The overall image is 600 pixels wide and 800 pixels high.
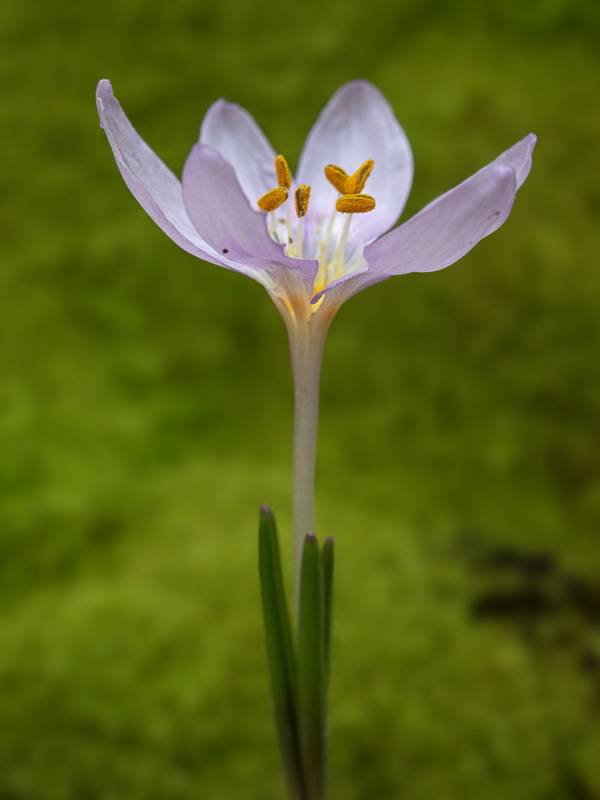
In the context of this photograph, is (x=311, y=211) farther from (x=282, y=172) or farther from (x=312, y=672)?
(x=312, y=672)

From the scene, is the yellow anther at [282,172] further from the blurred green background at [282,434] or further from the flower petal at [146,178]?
the blurred green background at [282,434]

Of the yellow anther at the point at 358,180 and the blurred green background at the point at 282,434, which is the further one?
the blurred green background at the point at 282,434

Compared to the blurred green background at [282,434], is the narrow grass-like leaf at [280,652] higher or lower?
lower

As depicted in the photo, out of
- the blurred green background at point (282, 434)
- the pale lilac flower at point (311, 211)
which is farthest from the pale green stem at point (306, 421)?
the blurred green background at point (282, 434)

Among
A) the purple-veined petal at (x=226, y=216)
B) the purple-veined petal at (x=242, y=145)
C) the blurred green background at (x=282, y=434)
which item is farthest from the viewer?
the blurred green background at (x=282, y=434)

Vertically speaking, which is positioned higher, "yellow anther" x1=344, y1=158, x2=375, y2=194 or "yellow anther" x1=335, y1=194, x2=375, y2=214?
"yellow anther" x1=344, y1=158, x2=375, y2=194

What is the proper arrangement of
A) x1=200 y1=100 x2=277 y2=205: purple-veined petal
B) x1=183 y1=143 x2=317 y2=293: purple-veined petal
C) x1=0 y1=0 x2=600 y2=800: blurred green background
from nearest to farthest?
x1=183 y1=143 x2=317 y2=293: purple-veined petal, x1=200 y1=100 x2=277 y2=205: purple-veined petal, x1=0 y1=0 x2=600 y2=800: blurred green background

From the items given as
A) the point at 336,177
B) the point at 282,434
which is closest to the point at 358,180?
the point at 336,177

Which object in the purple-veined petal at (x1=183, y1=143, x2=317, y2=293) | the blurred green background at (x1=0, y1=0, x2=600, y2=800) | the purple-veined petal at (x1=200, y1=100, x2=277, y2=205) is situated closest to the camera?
the purple-veined petal at (x1=183, y1=143, x2=317, y2=293)

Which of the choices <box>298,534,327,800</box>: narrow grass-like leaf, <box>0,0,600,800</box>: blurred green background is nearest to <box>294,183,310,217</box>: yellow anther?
<box>298,534,327,800</box>: narrow grass-like leaf

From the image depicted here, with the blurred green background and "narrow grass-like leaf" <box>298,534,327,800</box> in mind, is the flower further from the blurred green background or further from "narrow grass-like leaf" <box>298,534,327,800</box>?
the blurred green background
